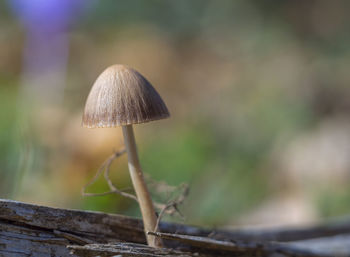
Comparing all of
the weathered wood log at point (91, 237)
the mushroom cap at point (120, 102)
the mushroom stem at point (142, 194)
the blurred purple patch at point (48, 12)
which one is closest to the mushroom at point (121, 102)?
the mushroom cap at point (120, 102)

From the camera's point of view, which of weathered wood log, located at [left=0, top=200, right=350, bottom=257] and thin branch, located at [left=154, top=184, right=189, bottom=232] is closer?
weathered wood log, located at [left=0, top=200, right=350, bottom=257]

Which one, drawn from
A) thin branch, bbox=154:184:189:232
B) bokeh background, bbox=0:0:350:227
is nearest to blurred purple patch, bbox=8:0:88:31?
bokeh background, bbox=0:0:350:227

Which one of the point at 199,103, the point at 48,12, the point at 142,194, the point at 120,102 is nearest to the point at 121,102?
the point at 120,102

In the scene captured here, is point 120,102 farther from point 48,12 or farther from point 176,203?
point 48,12

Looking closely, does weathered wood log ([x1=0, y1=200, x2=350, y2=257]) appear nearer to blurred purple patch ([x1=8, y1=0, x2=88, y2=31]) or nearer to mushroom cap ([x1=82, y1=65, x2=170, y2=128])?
mushroom cap ([x1=82, y1=65, x2=170, y2=128])

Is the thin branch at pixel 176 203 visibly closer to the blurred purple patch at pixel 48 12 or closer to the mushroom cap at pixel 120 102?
the mushroom cap at pixel 120 102

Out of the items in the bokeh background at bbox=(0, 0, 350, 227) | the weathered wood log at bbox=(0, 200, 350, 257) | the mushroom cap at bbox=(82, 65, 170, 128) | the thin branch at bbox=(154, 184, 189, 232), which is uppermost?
the bokeh background at bbox=(0, 0, 350, 227)
